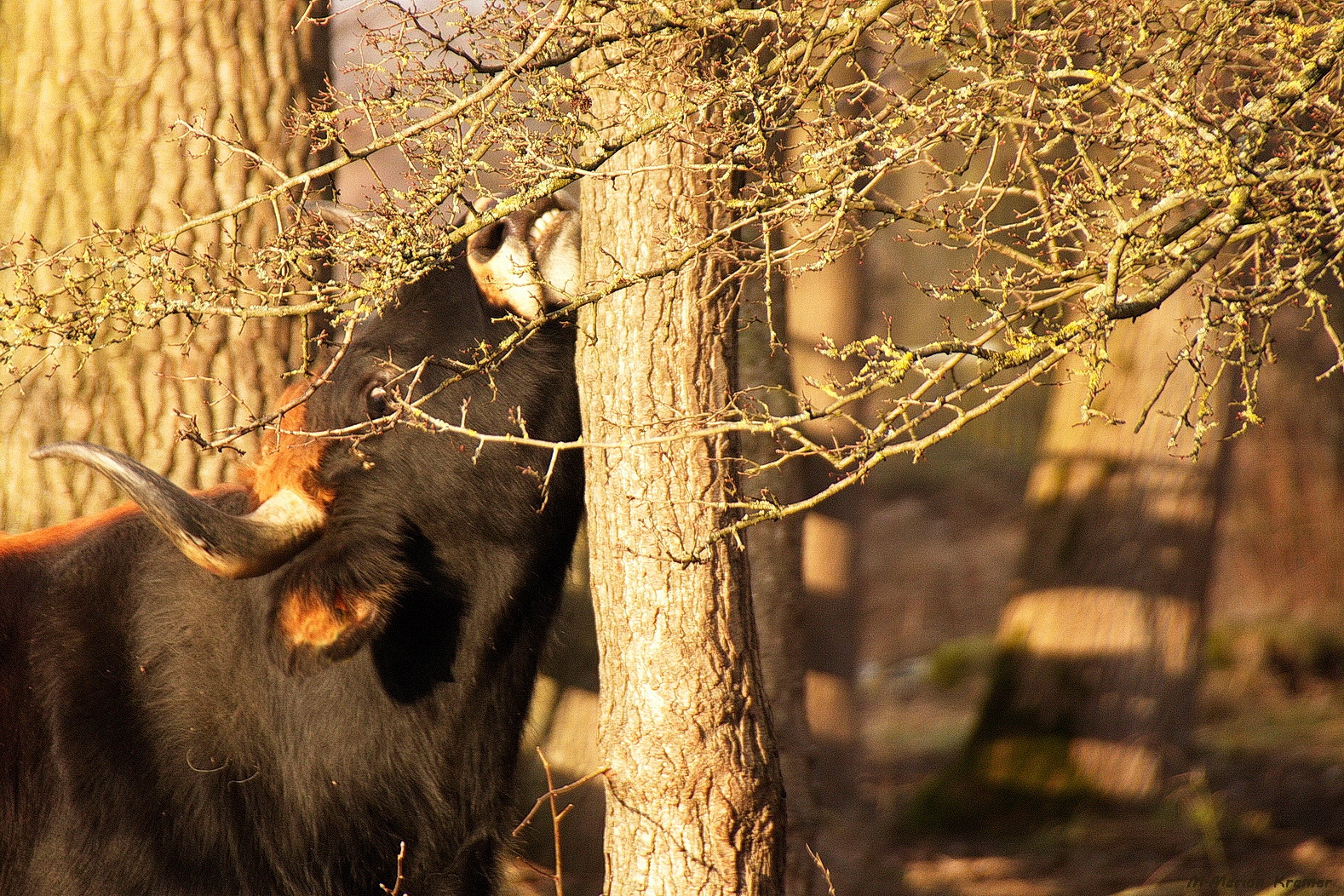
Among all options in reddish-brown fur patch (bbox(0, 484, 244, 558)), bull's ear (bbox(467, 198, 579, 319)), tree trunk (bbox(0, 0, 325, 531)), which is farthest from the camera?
tree trunk (bbox(0, 0, 325, 531))

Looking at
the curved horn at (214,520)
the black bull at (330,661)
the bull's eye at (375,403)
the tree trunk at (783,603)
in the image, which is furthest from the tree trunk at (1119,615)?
the curved horn at (214,520)

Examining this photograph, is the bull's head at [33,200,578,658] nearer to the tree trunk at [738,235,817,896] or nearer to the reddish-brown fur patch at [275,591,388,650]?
the reddish-brown fur patch at [275,591,388,650]

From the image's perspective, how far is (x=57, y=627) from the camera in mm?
3402

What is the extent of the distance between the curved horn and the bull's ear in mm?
787

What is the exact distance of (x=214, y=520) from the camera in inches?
111

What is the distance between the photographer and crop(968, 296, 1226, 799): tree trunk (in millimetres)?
6398

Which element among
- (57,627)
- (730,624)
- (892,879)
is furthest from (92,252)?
(892,879)

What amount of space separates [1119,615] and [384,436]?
183 inches

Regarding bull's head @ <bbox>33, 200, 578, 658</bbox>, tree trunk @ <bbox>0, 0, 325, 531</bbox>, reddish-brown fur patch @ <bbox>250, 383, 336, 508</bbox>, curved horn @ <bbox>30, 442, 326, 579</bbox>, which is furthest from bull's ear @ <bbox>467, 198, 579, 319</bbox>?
tree trunk @ <bbox>0, 0, 325, 531</bbox>

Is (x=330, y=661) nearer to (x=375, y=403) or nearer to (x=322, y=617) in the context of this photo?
(x=322, y=617)

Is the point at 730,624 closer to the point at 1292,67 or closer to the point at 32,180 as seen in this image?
the point at 1292,67

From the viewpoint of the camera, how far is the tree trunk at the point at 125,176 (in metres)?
4.44

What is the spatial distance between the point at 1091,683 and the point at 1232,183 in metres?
4.84

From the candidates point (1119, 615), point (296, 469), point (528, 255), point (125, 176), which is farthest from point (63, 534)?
point (1119, 615)
